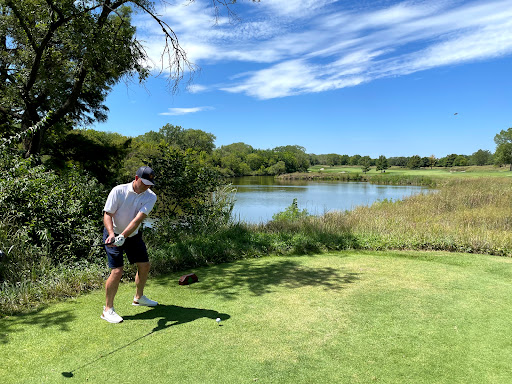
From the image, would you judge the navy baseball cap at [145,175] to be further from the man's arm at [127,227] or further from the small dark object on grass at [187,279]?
the small dark object on grass at [187,279]

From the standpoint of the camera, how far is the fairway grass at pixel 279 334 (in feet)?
8.23

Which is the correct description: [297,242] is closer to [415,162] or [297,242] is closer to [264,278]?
[264,278]

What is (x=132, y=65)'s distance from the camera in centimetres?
889

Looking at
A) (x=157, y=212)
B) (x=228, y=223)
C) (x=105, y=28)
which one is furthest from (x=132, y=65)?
(x=228, y=223)

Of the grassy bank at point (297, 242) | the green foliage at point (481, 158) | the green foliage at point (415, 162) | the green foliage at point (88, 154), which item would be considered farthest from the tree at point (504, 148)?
the green foliage at point (88, 154)

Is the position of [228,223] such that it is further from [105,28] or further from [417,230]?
[105,28]

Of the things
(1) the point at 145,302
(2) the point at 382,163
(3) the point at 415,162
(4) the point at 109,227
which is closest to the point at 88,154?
(1) the point at 145,302

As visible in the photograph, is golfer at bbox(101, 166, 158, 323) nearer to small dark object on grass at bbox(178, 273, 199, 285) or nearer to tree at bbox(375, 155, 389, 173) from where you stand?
small dark object on grass at bbox(178, 273, 199, 285)

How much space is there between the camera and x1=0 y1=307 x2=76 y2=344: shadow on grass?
3.19m

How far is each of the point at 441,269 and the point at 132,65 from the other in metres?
8.54

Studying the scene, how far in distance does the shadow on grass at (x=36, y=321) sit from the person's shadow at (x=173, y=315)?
0.58 m

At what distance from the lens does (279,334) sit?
10.2 ft

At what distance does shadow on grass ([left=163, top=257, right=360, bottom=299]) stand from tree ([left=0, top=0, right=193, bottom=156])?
416 cm

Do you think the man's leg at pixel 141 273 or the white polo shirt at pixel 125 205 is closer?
the white polo shirt at pixel 125 205
